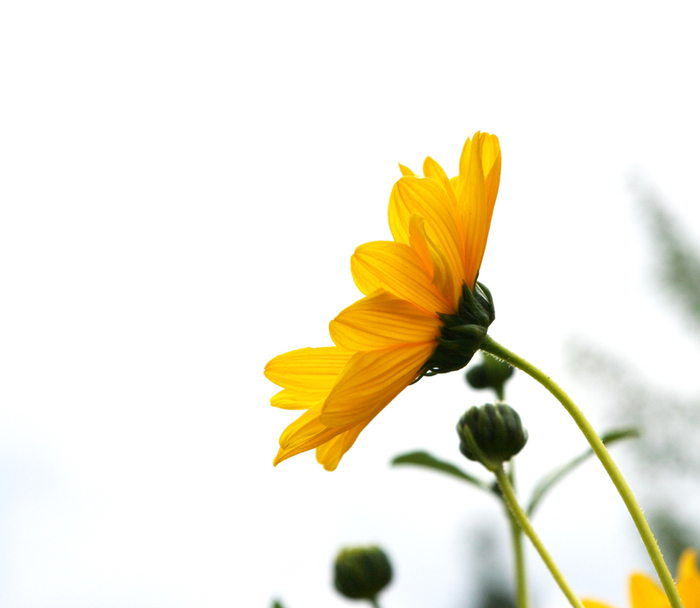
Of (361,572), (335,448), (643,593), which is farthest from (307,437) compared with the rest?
(361,572)

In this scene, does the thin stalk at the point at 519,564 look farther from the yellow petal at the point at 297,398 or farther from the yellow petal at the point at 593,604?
the yellow petal at the point at 297,398

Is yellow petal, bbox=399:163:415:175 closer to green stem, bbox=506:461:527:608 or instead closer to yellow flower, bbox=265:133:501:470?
yellow flower, bbox=265:133:501:470

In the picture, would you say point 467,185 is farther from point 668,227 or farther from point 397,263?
point 668,227

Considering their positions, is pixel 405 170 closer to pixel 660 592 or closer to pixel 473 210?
pixel 473 210

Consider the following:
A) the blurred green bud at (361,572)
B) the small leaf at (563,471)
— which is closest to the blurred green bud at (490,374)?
the small leaf at (563,471)

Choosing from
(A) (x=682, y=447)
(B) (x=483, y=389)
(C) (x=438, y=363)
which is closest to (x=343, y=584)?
(B) (x=483, y=389)

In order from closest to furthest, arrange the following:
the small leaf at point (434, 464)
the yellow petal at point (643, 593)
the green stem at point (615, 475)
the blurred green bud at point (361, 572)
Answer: the green stem at point (615, 475), the yellow petal at point (643, 593), the small leaf at point (434, 464), the blurred green bud at point (361, 572)
